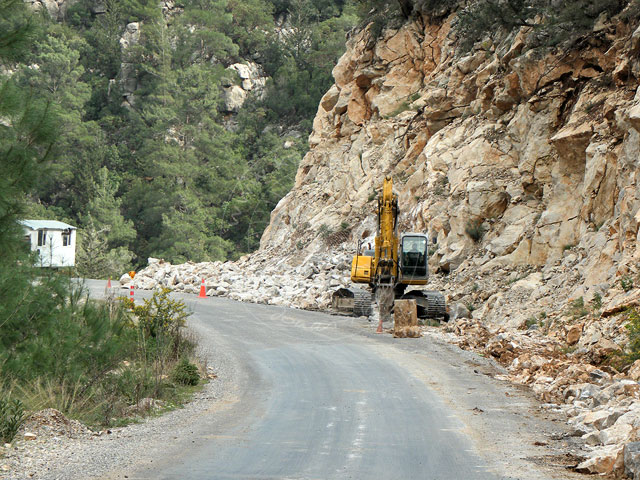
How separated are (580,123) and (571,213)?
2.83m

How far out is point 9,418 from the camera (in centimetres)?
869

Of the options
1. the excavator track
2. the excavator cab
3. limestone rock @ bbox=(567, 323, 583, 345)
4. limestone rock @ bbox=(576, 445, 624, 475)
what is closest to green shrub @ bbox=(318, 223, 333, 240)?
the excavator track

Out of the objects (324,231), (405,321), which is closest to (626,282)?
(405,321)

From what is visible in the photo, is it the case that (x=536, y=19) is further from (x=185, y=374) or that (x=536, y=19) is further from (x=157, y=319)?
(x=185, y=374)

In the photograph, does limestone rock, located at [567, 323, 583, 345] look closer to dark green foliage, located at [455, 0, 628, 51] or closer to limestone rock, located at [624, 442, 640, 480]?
limestone rock, located at [624, 442, 640, 480]

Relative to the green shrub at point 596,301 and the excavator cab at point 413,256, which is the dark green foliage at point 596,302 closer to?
the green shrub at point 596,301

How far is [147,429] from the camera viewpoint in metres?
10.1

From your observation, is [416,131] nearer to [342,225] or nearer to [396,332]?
[342,225]

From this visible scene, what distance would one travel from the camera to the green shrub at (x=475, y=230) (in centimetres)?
2739

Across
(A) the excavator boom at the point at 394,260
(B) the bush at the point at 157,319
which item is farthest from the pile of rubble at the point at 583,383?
(B) the bush at the point at 157,319

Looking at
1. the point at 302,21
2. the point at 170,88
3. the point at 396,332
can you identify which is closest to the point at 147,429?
the point at 396,332

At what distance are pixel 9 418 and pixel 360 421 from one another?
4.64m

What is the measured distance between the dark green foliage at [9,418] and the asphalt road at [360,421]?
168 centimetres

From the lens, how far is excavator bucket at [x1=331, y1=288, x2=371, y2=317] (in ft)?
84.4
